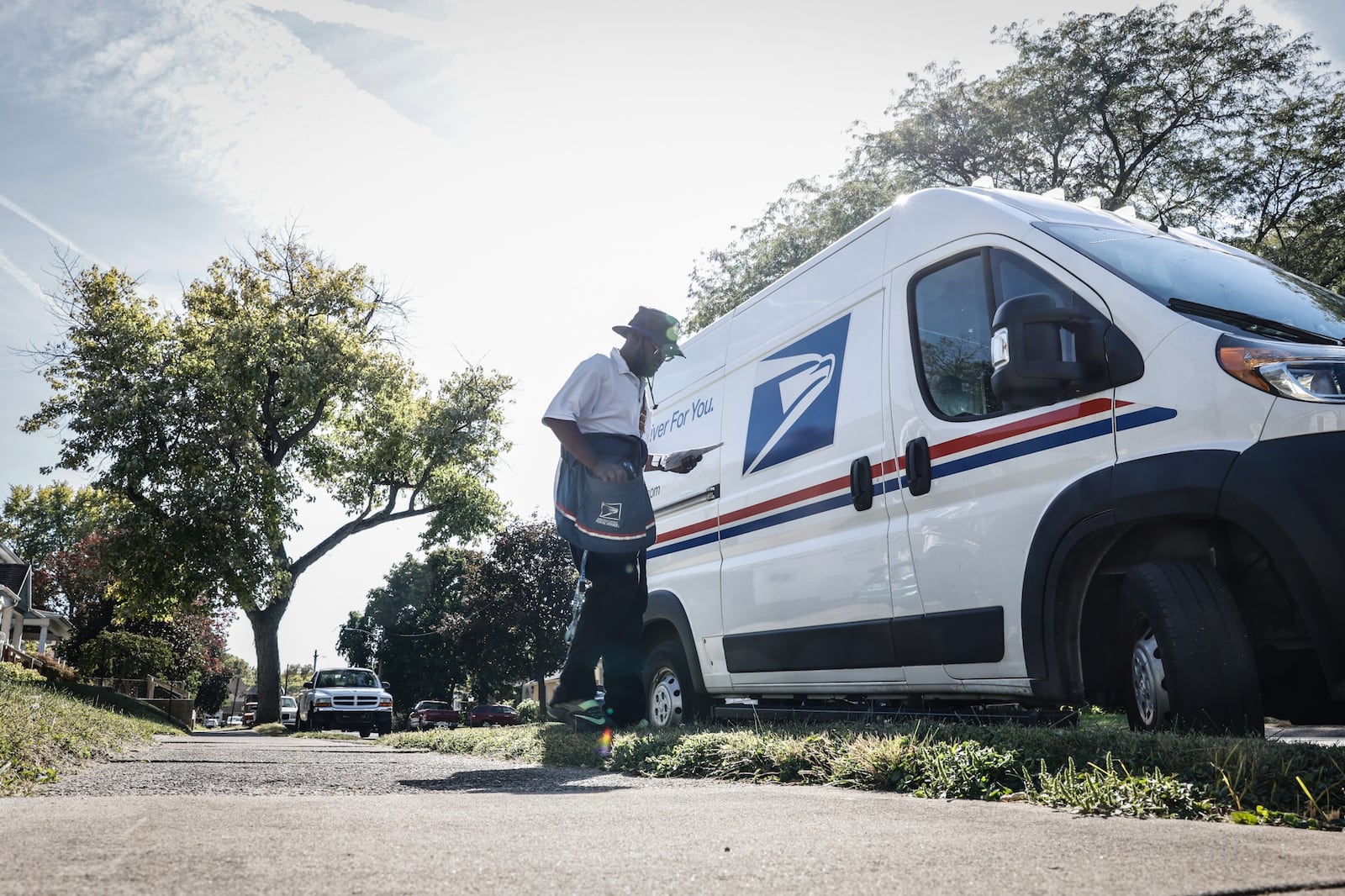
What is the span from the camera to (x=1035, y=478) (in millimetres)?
4180

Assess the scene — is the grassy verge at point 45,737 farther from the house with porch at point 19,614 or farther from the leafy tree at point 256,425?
the house with porch at point 19,614

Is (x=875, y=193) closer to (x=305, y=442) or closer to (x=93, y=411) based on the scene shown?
(x=305, y=442)

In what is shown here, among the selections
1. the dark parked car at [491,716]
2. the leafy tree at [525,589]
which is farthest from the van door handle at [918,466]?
the dark parked car at [491,716]

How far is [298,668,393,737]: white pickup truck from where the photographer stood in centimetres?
2294

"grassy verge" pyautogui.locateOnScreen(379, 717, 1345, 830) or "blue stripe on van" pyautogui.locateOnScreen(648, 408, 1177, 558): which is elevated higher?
"blue stripe on van" pyautogui.locateOnScreen(648, 408, 1177, 558)

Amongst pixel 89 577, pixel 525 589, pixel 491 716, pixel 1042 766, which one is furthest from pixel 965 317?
pixel 491 716

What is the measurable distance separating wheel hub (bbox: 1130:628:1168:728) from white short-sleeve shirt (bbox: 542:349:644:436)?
9.34 feet

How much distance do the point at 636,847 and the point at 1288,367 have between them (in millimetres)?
2786

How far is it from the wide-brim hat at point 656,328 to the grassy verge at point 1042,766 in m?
2.20

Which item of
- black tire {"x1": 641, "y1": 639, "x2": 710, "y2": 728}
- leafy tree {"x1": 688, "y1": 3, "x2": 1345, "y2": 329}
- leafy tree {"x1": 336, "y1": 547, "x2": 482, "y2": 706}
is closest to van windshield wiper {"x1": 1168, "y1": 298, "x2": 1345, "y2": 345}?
black tire {"x1": 641, "y1": 639, "x2": 710, "y2": 728}

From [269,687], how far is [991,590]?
81.3 feet

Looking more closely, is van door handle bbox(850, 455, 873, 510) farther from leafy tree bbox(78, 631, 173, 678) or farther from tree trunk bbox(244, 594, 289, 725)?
leafy tree bbox(78, 631, 173, 678)

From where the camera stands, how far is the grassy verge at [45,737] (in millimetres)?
3822

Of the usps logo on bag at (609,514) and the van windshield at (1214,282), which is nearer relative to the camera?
the van windshield at (1214,282)
